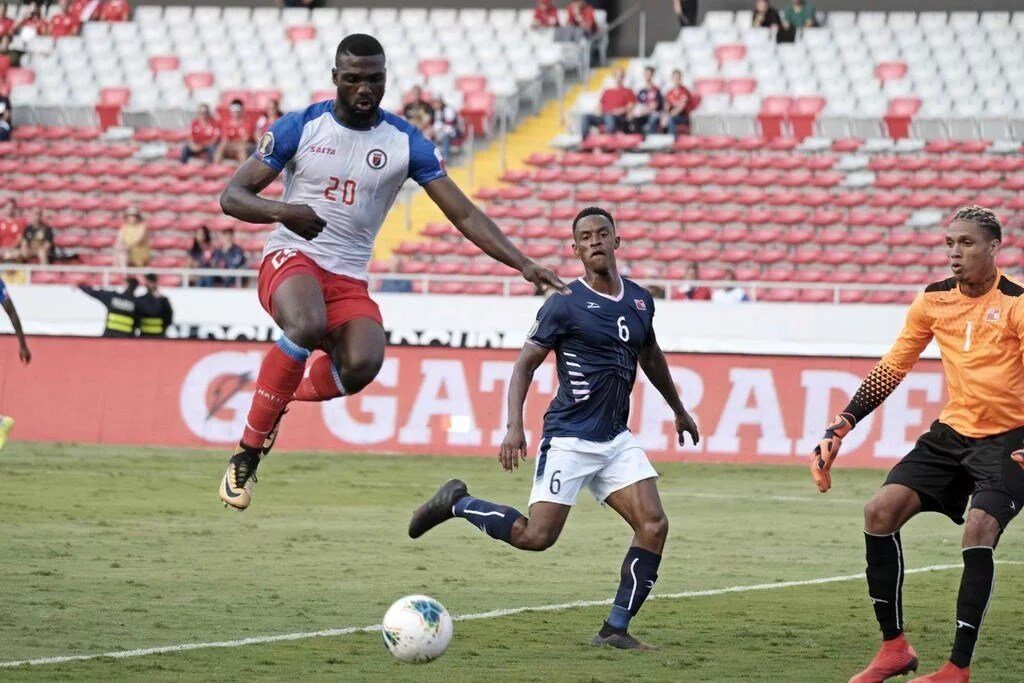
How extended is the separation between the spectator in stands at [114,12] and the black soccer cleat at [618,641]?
29412 millimetres

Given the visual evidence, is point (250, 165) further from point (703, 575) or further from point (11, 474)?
point (11, 474)

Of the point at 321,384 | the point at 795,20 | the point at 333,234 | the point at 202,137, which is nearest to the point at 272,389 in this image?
the point at 321,384

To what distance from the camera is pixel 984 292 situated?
27.2 feet

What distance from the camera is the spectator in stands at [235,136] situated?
30.3 meters

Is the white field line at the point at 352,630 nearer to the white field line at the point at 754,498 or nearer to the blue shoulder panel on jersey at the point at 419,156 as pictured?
the blue shoulder panel on jersey at the point at 419,156

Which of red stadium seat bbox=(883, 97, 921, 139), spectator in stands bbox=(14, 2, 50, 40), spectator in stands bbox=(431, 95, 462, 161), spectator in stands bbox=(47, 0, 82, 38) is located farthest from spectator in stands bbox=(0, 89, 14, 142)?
red stadium seat bbox=(883, 97, 921, 139)

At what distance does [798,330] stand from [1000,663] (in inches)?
577

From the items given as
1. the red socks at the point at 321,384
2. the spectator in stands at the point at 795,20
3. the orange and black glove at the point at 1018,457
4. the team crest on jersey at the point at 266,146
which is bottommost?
the orange and black glove at the point at 1018,457

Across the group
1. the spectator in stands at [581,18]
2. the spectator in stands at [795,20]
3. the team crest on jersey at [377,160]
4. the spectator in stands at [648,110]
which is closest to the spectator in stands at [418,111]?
the spectator in stands at [648,110]

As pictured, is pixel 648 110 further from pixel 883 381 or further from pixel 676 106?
pixel 883 381

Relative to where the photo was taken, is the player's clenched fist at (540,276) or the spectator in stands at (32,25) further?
the spectator in stands at (32,25)

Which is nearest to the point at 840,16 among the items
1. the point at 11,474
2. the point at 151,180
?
the point at 151,180

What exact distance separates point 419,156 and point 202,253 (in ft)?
57.4

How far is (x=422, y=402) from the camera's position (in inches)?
810
